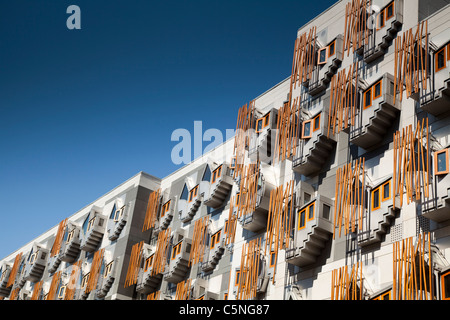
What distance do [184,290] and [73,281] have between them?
17175mm

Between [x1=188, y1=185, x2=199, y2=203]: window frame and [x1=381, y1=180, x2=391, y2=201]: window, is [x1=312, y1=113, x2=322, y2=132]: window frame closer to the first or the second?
[x1=381, y1=180, x2=391, y2=201]: window

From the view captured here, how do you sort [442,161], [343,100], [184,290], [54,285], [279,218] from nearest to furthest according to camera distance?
[442,161], [343,100], [279,218], [184,290], [54,285]

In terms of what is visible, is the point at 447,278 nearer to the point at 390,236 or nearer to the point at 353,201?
the point at 390,236

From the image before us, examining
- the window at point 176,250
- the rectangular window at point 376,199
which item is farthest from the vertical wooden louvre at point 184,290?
the rectangular window at point 376,199

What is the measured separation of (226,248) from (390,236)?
16.1m

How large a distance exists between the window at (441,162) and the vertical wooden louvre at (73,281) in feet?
123

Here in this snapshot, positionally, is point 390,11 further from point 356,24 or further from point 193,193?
point 193,193

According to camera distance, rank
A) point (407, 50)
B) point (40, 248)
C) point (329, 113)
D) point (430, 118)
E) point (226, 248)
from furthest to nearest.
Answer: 1. point (40, 248)
2. point (226, 248)
3. point (329, 113)
4. point (407, 50)
5. point (430, 118)

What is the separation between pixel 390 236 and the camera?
24.4 meters

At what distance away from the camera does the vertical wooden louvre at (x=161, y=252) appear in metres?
43.3

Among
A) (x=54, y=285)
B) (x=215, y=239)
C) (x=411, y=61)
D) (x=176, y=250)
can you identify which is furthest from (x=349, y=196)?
(x=54, y=285)

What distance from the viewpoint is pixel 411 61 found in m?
26.8
